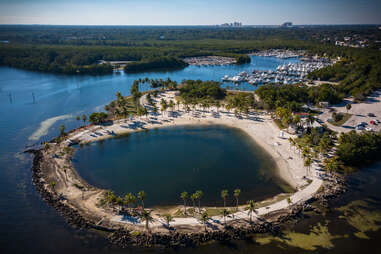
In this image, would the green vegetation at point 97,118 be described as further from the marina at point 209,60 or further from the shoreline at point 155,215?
the marina at point 209,60

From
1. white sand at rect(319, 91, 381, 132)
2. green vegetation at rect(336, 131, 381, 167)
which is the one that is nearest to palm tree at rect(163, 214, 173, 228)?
green vegetation at rect(336, 131, 381, 167)

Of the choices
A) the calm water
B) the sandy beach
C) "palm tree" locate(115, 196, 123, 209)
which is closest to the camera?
the calm water

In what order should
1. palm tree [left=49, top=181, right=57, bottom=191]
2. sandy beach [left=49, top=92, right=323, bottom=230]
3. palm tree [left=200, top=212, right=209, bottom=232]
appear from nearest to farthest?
1. palm tree [left=200, top=212, right=209, bottom=232]
2. sandy beach [left=49, top=92, right=323, bottom=230]
3. palm tree [left=49, top=181, right=57, bottom=191]

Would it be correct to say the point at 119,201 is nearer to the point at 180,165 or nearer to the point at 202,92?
the point at 180,165

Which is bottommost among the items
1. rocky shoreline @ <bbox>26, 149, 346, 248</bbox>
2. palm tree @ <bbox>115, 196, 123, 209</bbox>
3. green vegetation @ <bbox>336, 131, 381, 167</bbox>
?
rocky shoreline @ <bbox>26, 149, 346, 248</bbox>

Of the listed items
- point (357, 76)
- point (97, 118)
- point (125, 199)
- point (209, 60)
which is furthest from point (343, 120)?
point (209, 60)

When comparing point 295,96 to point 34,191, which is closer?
point 34,191

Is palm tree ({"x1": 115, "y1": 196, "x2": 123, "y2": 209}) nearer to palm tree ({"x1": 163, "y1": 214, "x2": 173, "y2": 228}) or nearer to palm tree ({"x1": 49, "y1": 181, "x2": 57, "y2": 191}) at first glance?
palm tree ({"x1": 163, "y1": 214, "x2": 173, "y2": 228})
